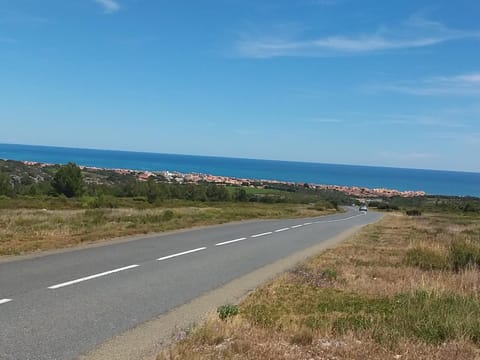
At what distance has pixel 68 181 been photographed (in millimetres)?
90375

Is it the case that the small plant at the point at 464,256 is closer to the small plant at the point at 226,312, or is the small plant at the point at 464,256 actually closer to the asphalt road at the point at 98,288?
the asphalt road at the point at 98,288

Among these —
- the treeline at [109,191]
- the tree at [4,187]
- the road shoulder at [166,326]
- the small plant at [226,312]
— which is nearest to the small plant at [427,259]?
the road shoulder at [166,326]

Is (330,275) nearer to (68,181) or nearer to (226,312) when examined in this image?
(226,312)

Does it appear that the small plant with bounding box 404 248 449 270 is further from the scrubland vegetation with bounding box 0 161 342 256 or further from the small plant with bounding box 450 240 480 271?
the scrubland vegetation with bounding box 0 161 342 256

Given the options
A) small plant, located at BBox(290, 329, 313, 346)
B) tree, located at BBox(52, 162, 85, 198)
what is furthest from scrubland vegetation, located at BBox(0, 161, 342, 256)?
small plant, located at BBox(290, 329, 313, 346)

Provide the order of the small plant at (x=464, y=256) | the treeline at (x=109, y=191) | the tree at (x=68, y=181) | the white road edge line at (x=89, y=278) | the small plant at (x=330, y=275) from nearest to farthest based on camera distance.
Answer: the white road edge line at (x=89, y=278)
the small plant at (x=330, y=275)
the small plant at (x=464, y=256)
the treeline at (x=109, y=191)
the tree at (x=68, y=181)

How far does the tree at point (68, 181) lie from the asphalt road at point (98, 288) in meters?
76.6

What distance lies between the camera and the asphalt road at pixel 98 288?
6.32m

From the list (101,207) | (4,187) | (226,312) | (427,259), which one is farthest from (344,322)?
(4,187)

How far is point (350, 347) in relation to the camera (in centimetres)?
593

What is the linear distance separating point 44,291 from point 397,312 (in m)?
5.79

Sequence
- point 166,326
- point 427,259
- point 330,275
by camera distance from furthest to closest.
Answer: point 427,259 < point 330,275 < point 166,326

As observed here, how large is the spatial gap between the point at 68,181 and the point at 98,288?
8519cm

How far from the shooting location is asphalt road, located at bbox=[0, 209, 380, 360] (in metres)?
6.32
